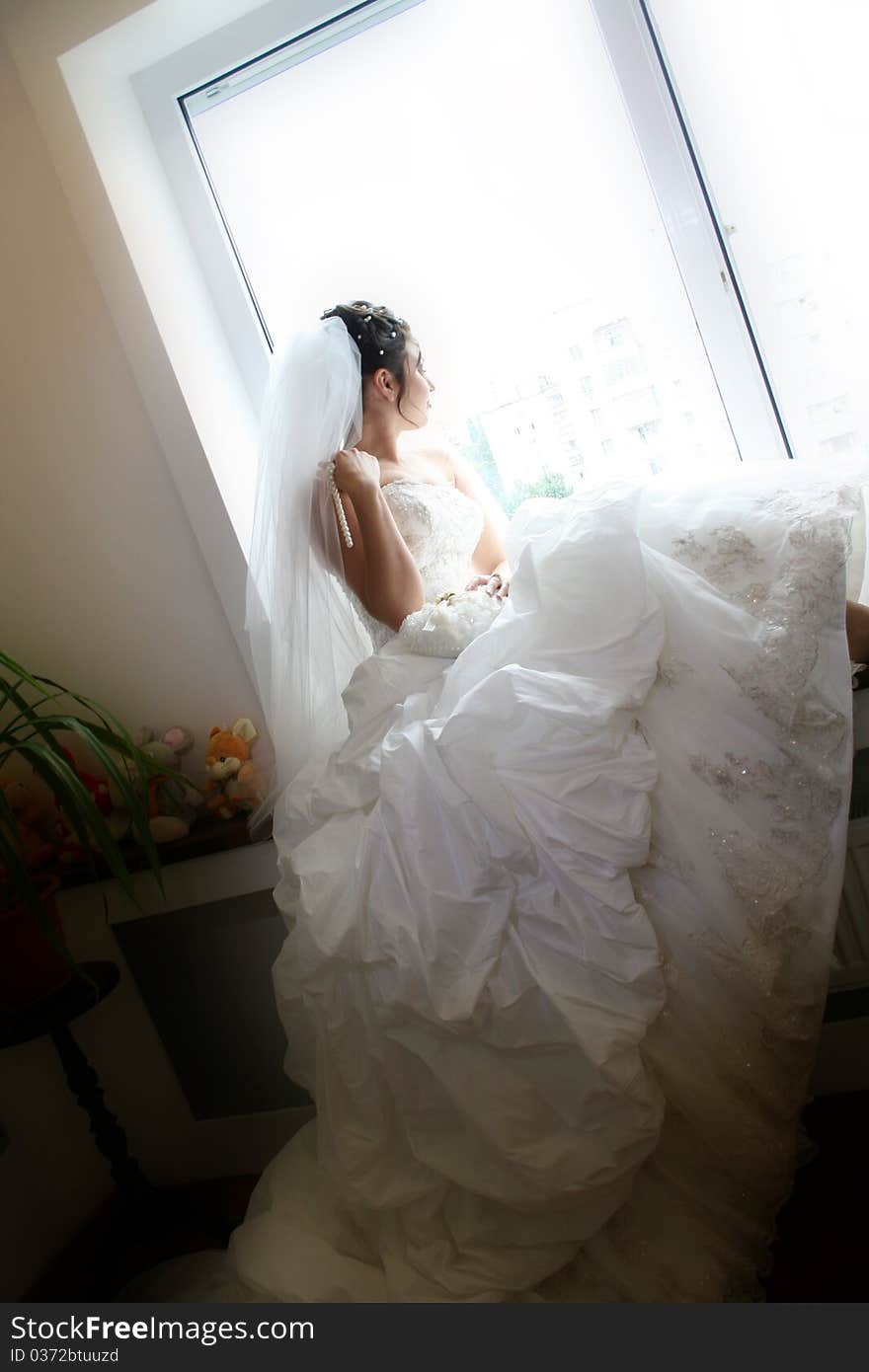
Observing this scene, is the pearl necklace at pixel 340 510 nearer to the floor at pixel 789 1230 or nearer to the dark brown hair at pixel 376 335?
the dark brown hair at pixel 376 335

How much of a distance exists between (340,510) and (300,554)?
0.40 ft

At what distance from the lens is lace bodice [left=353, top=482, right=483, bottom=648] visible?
205 cm

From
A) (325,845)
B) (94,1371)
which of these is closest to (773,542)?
(325,845)

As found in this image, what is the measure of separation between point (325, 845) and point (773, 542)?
2.92 ft

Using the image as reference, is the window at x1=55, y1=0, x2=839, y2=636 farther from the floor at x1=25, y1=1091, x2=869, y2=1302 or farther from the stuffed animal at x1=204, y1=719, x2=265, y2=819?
the floor at x1=25, y1=1091, x2=869, y2=1302

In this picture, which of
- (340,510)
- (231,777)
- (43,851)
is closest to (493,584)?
(340,510)

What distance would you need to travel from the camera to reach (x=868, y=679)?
5.49 ft

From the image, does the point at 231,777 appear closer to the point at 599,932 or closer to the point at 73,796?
the point at 73,796

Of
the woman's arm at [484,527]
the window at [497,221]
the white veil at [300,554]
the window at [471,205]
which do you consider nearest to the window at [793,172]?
the window at [497,221]

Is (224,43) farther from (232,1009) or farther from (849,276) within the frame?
(232,1009)

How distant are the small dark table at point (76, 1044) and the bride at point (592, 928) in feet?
1.61

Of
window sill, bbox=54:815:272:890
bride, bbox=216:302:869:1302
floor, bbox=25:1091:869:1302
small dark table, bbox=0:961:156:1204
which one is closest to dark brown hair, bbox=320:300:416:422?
bride, bbox=216:302:869:1302

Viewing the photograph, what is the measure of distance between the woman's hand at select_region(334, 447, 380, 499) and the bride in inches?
18.5

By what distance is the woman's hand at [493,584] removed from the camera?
1981mm
